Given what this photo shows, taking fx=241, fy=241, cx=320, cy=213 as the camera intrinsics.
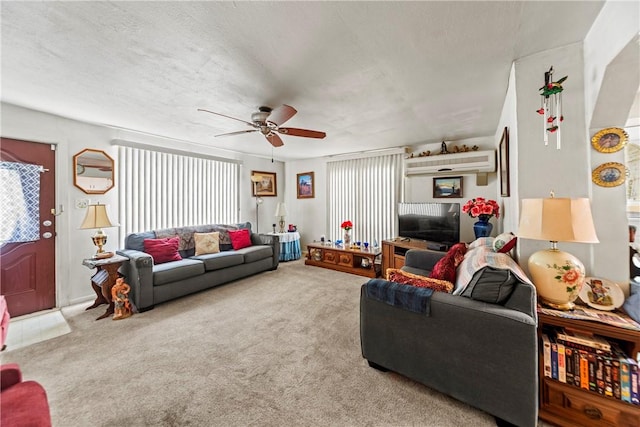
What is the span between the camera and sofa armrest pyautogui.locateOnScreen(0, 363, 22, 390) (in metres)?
1.06

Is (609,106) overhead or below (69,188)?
overhead

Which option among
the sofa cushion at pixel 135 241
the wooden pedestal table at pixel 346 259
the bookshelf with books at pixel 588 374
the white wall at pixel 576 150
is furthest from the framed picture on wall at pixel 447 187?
the sofa cushion at pixel 135 241

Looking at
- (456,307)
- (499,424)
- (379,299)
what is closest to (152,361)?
(379,299)

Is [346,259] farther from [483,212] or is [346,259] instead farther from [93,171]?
[93,171]

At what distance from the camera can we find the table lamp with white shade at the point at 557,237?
1354 mm

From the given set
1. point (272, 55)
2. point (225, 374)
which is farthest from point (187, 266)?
point (272, 55)

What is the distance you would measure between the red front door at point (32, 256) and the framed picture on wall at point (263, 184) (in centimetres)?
317

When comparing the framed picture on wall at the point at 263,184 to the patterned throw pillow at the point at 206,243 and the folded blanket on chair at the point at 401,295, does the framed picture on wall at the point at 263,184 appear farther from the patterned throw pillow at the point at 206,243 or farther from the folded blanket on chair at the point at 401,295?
the folded blanket on chair at the point at 401,295

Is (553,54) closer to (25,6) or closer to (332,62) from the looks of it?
(332,62)

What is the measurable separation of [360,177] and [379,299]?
12.6ft

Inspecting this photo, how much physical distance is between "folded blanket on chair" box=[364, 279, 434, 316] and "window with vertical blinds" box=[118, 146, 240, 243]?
3.82m

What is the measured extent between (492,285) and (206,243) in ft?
13.0

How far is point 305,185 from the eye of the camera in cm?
616

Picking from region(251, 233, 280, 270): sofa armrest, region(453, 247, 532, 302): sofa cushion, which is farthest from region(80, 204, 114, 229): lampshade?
region(453, 247, 532, 302): sofa cushion
